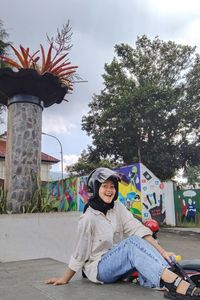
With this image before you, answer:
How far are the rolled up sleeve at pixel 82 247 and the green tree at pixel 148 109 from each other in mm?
20634

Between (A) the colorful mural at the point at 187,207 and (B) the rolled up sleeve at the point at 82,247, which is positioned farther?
(A) the colorful mural at the point at 187,207

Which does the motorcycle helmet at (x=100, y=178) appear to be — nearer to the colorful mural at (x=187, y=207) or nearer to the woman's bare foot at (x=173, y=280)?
the woman's bare foot at (x=173, y=280)

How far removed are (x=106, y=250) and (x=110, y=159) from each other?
23.9 meters

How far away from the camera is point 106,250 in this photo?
9.34 feet

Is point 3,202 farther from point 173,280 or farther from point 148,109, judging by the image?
point 148,109

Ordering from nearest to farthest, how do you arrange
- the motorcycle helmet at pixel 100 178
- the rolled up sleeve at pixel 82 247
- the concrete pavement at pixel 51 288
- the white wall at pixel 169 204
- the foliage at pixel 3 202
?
the concrete pavement at pixel 51 288 → the rolled up sleeve at pixel 82 247 → the motorcycle helmet at pixel 100 178 → the foliage at pixel 3 202 → the white wall at pixel 169 204

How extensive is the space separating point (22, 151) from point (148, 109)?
58.4 feet

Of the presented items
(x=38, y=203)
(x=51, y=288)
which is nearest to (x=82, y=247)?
(x=51, y=288)

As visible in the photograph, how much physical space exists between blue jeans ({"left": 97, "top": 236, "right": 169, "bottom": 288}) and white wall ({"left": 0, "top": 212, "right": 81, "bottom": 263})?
2.69 m

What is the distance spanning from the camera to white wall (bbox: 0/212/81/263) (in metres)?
5.16

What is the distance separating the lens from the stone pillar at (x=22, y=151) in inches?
232

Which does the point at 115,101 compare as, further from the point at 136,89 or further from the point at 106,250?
the point at 106,250

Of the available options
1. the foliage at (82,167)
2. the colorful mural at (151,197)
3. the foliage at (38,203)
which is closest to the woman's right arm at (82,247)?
the foliage at (38,203)

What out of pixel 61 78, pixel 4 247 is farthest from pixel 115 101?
pixel 4 247
